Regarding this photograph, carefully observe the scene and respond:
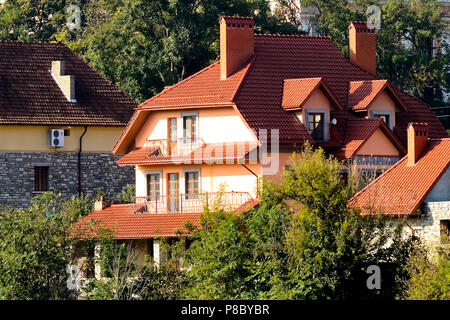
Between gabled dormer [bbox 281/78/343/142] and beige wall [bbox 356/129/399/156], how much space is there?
1.48m

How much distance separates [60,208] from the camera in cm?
6825

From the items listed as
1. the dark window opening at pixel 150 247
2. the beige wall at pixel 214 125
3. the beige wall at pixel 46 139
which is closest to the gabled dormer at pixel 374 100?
the beige wall at pixel 214 125

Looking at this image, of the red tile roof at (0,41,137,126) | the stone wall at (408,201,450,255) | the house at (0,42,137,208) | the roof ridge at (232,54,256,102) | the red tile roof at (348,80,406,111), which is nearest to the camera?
the stone wall at (408,201,450,255)

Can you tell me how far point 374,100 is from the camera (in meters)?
63.3

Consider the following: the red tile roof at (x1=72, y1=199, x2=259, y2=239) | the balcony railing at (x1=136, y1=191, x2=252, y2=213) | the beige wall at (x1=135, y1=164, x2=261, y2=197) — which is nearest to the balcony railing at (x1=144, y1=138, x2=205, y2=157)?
the beige wall at (x1=135, y1=164, x2=261, y2=197)

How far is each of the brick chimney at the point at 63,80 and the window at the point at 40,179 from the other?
3677 millimetres

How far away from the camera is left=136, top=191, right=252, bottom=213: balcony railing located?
198ft

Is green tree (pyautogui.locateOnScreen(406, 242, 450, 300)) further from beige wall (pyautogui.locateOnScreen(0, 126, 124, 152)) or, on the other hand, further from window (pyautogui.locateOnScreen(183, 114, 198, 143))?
beige wall (pyautogui.locateOnScreen(0, 126, 124, 152))

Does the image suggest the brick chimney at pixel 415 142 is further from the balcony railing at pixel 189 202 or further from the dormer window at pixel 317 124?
the balcony railing at pixel 189 202

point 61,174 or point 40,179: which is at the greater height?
point 61,174

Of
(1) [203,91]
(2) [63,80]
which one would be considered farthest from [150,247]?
(2) [63,80]

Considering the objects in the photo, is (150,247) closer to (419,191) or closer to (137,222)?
(137,222)

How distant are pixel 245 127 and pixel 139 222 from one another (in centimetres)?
542

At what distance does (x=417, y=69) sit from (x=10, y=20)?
22.6 m
